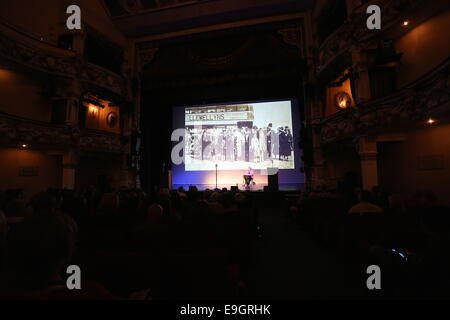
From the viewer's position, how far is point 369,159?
23.6 ft

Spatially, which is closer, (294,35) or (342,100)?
(342,100)

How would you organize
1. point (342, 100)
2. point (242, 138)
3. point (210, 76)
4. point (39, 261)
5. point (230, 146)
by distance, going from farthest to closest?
1. point (230, 146)
2. point (242, 138)
3. point (210, 76)
4. point (342, 100)
5. point (39, 261)

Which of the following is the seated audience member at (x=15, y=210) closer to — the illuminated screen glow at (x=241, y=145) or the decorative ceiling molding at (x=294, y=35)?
the illuminated screen glow at (x=241, y=145)

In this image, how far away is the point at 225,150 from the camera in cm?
1196

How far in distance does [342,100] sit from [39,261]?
35.9ft

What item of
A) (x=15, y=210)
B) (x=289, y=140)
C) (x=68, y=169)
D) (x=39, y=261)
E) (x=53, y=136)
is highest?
(x=289, y=140)

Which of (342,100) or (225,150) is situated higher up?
(342,100)

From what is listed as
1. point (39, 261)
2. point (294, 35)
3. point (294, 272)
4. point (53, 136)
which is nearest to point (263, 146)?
point (294, 35)

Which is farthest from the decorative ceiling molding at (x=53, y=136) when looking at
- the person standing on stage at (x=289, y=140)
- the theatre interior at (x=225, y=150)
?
the person standing on stage at (x=289, y=140)

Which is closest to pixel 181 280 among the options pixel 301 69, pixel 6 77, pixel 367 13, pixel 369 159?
pixel 369 159

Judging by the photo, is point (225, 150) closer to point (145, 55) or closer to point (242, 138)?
point (242, 138)

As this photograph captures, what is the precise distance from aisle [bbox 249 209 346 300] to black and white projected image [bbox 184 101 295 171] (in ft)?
22.8

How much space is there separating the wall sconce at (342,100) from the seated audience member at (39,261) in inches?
404
